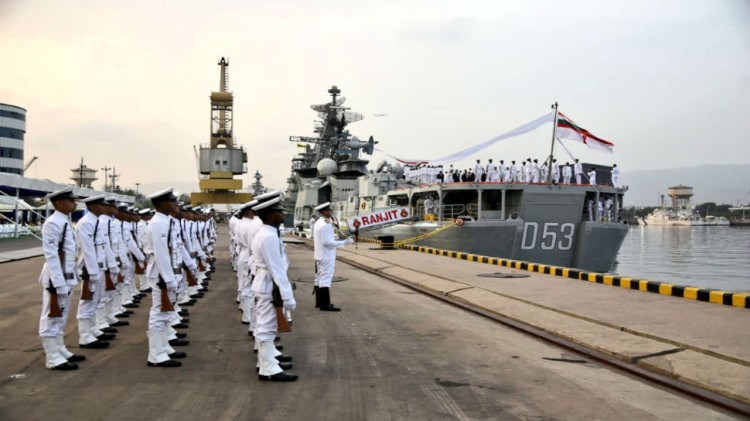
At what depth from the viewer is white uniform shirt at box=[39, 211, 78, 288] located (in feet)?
18.9

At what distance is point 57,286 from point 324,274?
4.55 m

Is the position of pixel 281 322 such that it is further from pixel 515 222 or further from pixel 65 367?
pixel 515 222

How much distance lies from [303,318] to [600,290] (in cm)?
613

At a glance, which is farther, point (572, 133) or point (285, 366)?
point (572, 133)

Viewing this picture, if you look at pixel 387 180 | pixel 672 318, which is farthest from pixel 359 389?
pixel 387 180

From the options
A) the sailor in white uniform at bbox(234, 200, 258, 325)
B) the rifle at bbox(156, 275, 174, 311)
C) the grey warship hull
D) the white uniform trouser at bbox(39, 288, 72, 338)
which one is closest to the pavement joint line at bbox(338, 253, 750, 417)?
the sailor in white uniform at bbox(234, 200, 258, 325)

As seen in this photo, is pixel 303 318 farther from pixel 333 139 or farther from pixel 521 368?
pixel 333 139

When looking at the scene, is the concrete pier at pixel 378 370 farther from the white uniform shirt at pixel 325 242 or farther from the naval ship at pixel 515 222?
the naval ship at pixel 515 222

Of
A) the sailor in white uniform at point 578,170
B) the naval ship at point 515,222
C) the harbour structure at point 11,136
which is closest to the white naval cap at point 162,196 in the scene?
the naval ship at point 515,222

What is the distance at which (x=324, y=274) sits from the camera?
959 cm

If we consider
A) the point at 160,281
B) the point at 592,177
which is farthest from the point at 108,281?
the point at 592,177

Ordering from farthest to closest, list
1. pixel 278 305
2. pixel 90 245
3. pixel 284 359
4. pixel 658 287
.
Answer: pixel 658 287 < pixel 90 245 < pixel 284 359 < pixel 278 305

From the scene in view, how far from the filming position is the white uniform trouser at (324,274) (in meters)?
9.58

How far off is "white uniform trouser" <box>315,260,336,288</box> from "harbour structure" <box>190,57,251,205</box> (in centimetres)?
2104
